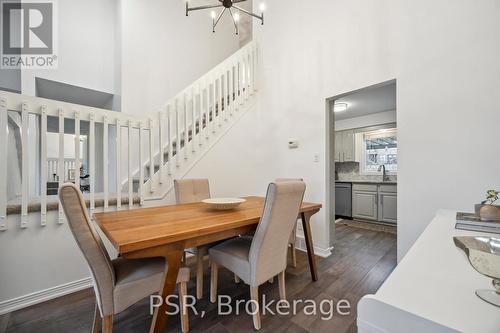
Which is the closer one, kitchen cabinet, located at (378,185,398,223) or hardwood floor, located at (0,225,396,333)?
hardwood floor, located at (0,225,396,333)

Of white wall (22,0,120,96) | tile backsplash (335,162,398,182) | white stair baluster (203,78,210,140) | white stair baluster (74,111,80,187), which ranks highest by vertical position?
white wall (22,0,120,96)

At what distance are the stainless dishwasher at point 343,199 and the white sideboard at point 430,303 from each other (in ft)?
14.4

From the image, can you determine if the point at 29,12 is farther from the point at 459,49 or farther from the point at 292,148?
the point at 459,49

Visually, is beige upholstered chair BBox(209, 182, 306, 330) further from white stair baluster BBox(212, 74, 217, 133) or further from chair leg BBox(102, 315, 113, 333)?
white stair baluster BBox(212, 74, 217, 133)

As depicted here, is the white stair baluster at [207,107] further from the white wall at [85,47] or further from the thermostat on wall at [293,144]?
the white wall at [85,47]

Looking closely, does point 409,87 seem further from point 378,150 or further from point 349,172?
point 349,172

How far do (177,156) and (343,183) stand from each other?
154 inches

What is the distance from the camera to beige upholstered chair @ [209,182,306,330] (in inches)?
53.4

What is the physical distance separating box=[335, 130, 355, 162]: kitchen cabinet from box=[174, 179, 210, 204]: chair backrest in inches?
158

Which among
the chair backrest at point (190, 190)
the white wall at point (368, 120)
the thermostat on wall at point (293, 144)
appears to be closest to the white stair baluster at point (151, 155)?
the chair backrest at point (190, 190)

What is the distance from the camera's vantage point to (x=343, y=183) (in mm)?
5000

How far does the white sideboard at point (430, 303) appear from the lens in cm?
45

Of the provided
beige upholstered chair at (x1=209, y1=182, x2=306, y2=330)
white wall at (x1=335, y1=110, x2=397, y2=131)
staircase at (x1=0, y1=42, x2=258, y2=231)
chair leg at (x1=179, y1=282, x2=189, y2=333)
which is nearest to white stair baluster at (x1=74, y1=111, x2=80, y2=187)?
staircase at (x1=0, y1=42, x2=258, y2=231)

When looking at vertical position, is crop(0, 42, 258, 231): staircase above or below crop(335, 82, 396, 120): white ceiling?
below
